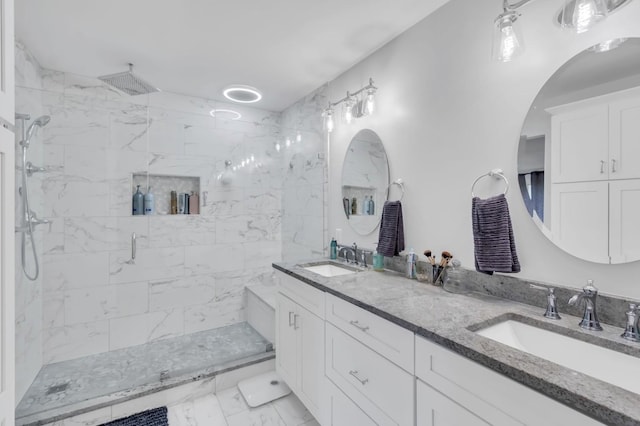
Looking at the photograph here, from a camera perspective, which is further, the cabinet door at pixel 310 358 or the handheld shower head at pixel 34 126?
the handheld shower head at pixel 34 126

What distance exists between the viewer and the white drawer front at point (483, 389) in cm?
70

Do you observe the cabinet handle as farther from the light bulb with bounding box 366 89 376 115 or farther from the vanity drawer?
the light bulb with bounding box 366 89 376 115

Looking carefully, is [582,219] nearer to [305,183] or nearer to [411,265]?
[411,265]

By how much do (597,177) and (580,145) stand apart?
5.5 inches

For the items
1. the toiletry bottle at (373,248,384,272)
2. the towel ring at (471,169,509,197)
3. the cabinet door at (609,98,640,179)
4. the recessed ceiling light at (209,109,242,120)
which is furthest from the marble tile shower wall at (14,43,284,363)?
the cabinet door at (609,98,640,179)

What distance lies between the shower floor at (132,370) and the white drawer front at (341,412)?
3.49 ft

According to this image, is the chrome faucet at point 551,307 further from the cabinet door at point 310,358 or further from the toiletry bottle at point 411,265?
the cabinet door at point 310,358

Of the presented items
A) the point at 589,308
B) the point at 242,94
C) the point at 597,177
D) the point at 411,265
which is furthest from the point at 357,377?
the point at 242,94

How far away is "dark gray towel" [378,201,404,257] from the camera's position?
1882 millimetres

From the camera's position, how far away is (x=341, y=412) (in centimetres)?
148

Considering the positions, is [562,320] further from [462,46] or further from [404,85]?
[404,85]

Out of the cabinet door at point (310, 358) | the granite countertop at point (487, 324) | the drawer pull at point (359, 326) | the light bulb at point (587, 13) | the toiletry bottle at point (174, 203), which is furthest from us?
the toiletry bottle at point (174, 203)

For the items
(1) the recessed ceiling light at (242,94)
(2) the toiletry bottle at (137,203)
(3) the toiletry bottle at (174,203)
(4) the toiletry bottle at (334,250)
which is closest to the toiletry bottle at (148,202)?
(2) the toiletry bottle at (137,203)

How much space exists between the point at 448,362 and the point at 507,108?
3.84 feet
